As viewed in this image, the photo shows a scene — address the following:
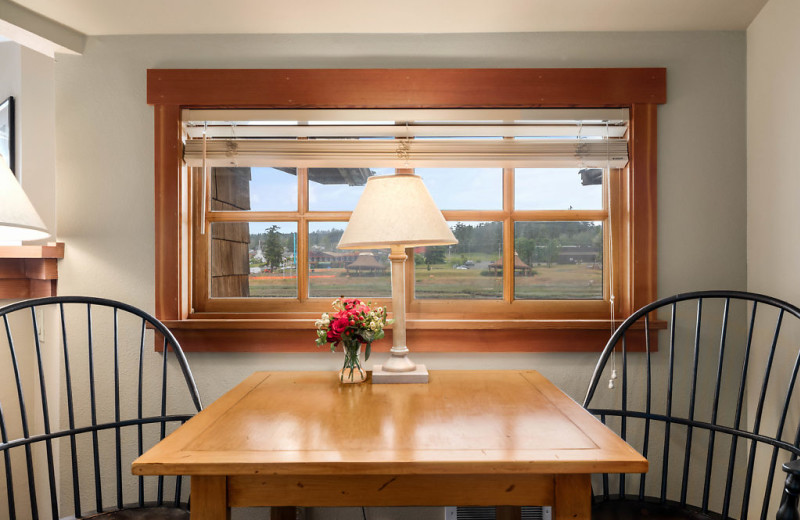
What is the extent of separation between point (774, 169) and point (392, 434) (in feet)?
5.61

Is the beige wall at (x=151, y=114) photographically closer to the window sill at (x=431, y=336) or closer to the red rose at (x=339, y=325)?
the window sill at (x=431, y=336)

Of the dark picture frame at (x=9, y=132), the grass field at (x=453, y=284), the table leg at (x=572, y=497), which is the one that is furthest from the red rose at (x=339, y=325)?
the dark picture frame at (x=9, y=132)

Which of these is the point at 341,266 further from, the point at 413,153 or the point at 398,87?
the point at 398,87

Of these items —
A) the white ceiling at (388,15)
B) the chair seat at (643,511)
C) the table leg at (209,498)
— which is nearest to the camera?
the table leg at (209,498)

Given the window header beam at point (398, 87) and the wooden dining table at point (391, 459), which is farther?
the window header beam at point (398, 87)

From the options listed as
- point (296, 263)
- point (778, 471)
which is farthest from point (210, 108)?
point (778, 471)

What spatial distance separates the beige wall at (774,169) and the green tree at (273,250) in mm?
1895

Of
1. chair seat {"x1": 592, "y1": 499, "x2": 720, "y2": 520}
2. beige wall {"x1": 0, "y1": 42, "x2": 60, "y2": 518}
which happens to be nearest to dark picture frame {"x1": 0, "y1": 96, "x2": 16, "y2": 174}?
beige wall {"x1": 0, "y1": 42, "x2": 60, "y2": 518}

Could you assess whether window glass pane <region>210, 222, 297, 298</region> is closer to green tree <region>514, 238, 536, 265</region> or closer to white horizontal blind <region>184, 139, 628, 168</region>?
white horizontal blind <region>184, 139, 628, 168</region>

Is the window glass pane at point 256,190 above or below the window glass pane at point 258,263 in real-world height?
above

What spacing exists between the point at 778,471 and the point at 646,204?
106cm

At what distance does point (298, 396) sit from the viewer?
5.18ft

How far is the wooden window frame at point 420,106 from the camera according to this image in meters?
2.12

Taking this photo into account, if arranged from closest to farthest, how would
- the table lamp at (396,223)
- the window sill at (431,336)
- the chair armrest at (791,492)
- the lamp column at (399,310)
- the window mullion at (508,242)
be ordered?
the chair armrest at (791,492)
the table lamp at (396,223)
the lamp column at (399,310)
the window sill at (431,336)
the window mullion at (508,242)
